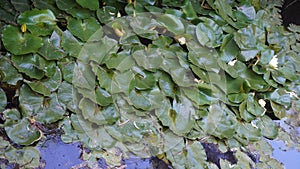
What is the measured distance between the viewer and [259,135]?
4.67 ft

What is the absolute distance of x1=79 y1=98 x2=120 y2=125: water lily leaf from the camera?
3.95 ft

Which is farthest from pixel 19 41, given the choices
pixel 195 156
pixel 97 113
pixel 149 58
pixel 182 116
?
pixel 195 156

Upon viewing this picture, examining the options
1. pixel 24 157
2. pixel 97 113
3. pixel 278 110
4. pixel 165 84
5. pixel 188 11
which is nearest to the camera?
pixel 24 157

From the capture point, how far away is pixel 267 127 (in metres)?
1.47

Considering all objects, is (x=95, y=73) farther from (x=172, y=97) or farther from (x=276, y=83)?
(x=276, y=83)

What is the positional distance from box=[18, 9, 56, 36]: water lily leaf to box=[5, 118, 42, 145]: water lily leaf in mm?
365

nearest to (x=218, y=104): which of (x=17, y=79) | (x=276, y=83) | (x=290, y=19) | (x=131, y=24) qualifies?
(x=276, y=83)

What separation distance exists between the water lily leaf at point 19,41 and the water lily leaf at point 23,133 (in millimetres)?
278

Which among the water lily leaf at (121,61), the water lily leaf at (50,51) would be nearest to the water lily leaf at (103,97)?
the water lily leaf at (121,61)

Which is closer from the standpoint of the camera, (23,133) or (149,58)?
(23,133)

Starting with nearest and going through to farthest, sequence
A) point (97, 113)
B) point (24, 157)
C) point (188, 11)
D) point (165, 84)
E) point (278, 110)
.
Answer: point (24, 157) → point (97, 113) → point (165, 84) → point (188, 11) → point (278, 110)

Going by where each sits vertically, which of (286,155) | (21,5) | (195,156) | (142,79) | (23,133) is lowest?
(286,155)

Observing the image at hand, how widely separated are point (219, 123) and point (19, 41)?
3.07 feet

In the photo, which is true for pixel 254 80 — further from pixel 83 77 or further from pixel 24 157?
pixel 24 157
